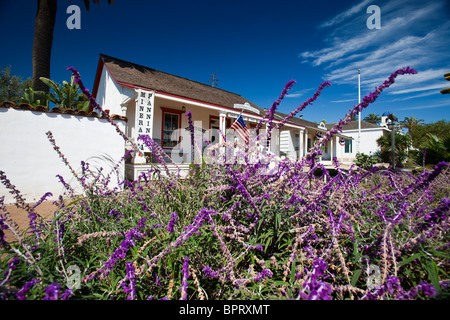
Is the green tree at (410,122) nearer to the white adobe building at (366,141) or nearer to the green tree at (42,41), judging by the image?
the white adobe building at (366,141)

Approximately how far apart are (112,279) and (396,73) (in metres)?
1.74

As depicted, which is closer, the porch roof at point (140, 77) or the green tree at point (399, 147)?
the porch roof at point (140, 77)

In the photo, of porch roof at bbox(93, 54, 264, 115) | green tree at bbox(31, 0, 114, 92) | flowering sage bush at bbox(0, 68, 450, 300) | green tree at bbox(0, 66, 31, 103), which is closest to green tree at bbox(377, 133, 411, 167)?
porch roof at bbox(93, 54, 264, 115)

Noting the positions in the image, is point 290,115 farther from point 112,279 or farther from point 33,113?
point 33,113

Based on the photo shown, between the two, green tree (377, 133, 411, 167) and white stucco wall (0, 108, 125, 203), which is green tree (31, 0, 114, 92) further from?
green tree (377, 133, 411, 167)

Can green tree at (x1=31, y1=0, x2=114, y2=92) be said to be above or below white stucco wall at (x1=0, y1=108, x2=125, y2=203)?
above

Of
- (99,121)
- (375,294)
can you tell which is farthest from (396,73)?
(99,121)

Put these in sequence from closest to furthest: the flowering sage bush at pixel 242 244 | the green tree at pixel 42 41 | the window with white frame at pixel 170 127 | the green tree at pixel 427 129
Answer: the flowering sage bush at pixel 242 244 < the green tree at pixel 42 41 < the window with white frame at pixel 170 127 < the green tree at pixel 427 129

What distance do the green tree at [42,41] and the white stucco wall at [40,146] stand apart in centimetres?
475

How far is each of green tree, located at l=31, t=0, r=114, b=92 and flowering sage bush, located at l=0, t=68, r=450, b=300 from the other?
1094 centimetres

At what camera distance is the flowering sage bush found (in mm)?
829

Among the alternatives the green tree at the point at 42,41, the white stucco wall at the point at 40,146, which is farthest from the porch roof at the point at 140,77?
the white stucco wall at the point at 40,146

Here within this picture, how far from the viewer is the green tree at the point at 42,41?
8906mm
